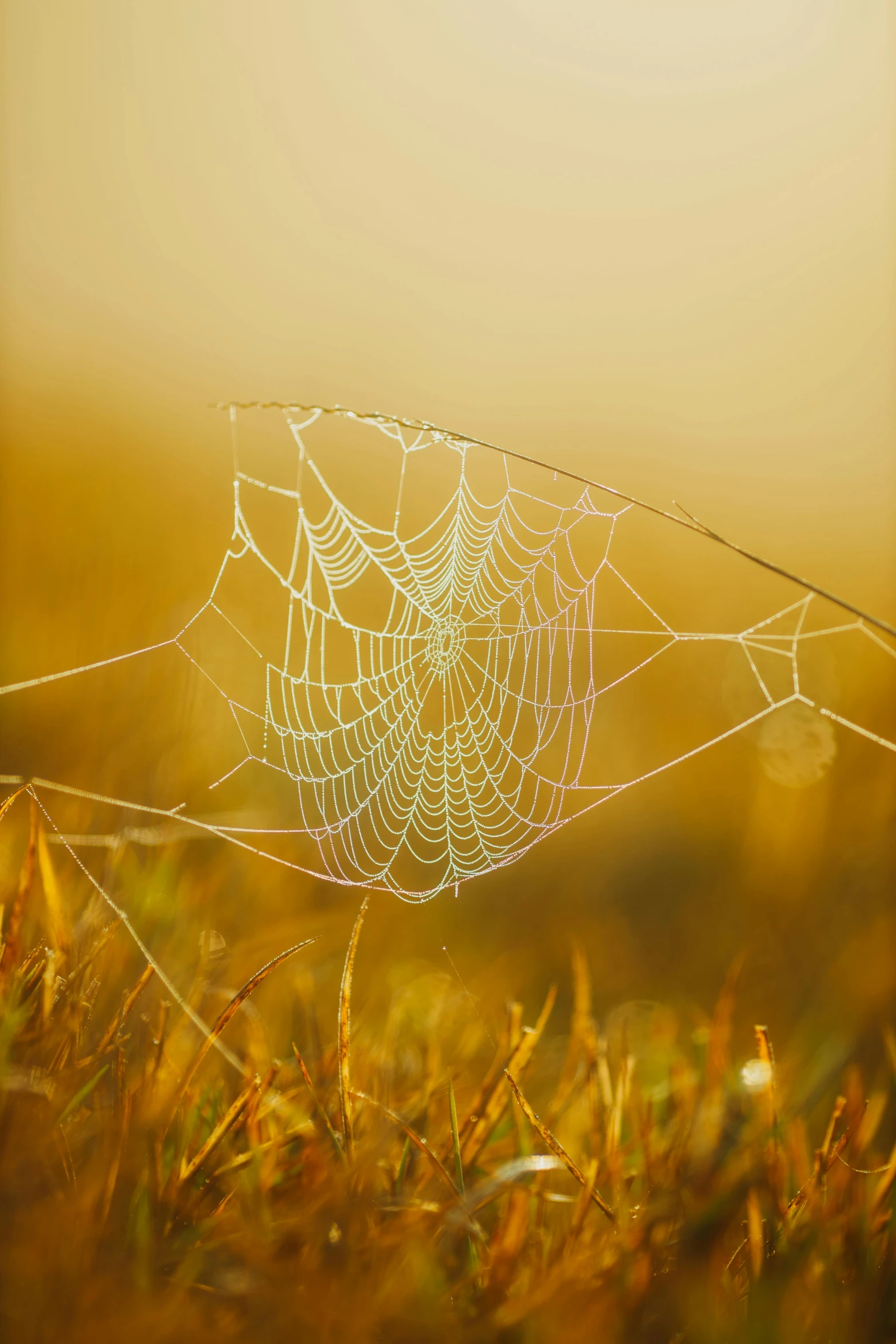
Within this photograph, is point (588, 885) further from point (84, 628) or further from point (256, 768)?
point (84, 628)

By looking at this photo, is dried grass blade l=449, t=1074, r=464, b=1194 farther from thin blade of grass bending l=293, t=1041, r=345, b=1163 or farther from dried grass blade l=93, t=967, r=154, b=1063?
dried grass blade l=93, t=967, r=154, b=1063

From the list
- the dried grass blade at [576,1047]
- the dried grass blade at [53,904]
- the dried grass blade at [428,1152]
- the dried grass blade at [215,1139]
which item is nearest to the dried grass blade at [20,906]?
the dried grass blade at [53,904]

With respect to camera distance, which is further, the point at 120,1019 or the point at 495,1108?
the point at 495,1108

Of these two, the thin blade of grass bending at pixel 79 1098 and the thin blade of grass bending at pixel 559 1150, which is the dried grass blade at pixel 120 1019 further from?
Answer: the thin blade of grass bending at pixel 559 1150

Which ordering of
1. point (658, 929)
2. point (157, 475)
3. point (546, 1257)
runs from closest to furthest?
point (546, 1257)
point (658, 929)
point (157, 475)

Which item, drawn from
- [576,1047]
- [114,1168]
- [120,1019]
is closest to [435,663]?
[576,1047]

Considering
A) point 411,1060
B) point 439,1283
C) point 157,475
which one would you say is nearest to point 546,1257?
point 439,1283

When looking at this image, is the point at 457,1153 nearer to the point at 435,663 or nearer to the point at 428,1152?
the point at 428,1152

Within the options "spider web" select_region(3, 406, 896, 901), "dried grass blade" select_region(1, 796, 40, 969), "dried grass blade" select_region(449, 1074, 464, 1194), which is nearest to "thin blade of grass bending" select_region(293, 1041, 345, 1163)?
"dried grass blade" select_region(449, 1074, 464, 1194)

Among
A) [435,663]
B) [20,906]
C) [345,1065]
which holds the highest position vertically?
[435,663]
